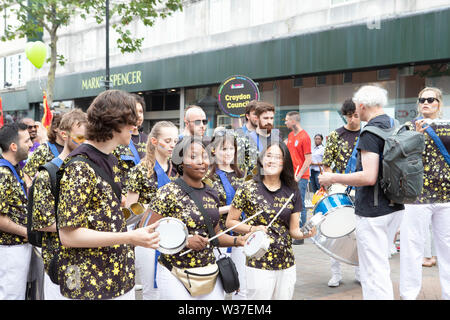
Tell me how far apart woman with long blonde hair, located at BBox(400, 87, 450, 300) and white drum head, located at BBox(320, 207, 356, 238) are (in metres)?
1.09

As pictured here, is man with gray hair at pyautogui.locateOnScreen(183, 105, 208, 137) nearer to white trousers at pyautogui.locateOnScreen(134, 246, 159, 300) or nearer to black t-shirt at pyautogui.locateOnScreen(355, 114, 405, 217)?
white trousers at pyautogui.locateOnScreen(134, 246, 159, 300)

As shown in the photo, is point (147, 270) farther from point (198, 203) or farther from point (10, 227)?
point (198, 203)

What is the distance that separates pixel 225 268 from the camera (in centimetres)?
356

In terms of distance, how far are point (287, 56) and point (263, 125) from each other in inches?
363

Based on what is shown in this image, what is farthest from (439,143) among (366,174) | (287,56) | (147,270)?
(287,56)

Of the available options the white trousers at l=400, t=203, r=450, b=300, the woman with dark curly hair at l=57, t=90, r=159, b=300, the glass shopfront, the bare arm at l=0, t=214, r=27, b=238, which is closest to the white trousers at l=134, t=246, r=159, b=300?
the bare arm at l=0, t=214, r=27, b=238

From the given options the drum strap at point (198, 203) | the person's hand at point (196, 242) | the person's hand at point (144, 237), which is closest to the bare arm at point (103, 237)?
the person's hand at point (144, 237)

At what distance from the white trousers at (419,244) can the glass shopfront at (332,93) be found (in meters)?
5.42

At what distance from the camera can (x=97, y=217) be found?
8.59 feet

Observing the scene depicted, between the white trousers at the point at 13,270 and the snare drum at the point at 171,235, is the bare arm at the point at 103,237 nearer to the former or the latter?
the snare drum at the point at 171,235

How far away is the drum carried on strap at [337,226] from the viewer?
437 cm

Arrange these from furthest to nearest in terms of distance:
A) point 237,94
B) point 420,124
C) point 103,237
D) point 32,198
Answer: point 237,94 → point 420,124 → point 32,198 → point 103,237

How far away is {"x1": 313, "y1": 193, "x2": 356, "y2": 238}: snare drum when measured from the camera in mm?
4395
